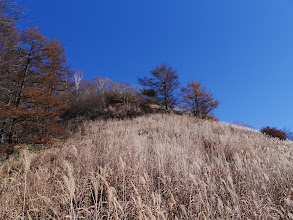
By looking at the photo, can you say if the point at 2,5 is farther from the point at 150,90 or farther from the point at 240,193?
the point at 150,90

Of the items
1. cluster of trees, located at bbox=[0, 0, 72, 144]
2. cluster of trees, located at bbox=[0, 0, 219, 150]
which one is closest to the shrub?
cluster of trees, located at bbox=[0, 0, 219, 150]

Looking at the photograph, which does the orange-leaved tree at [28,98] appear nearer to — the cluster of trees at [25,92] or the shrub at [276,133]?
the cluster of trees at [25,92]

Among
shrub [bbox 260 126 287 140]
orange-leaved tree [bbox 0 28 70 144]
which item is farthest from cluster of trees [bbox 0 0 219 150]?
shrub [bbox 260 126 287 140]

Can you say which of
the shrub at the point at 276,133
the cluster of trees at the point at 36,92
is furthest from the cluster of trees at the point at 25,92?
the shrub at the point at 276,133

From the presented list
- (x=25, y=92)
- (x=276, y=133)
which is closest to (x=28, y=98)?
(x=25, y=92)

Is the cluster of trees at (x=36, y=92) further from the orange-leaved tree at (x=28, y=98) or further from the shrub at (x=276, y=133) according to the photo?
the shrub at (x=276, y=133)

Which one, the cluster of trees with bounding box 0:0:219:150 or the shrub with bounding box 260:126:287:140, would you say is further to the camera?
the shrub with bounding box 260:126:287:140

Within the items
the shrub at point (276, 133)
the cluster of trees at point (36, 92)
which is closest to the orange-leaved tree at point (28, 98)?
the cluster of trees at point (36, 92)

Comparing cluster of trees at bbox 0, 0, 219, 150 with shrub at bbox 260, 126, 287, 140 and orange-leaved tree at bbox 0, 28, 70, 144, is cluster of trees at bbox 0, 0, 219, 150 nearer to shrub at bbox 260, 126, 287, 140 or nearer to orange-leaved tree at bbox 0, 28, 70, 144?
orange-leaved tree at bbox 0, 28, 70, 144

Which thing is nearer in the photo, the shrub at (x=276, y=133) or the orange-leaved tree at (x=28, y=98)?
the orange-leaved tree at (x=28, y=98)

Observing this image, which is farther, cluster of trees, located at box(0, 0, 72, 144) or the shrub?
the shrub

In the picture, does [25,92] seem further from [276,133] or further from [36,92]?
[276,133]

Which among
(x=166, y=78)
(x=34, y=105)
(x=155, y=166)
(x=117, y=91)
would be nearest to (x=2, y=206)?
(x=155, y=166)

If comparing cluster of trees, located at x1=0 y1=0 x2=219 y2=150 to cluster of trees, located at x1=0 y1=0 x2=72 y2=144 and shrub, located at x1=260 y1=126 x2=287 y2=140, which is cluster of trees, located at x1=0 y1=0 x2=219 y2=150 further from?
shrub, located at x1=260 y1=126 x2=287 y2=140
